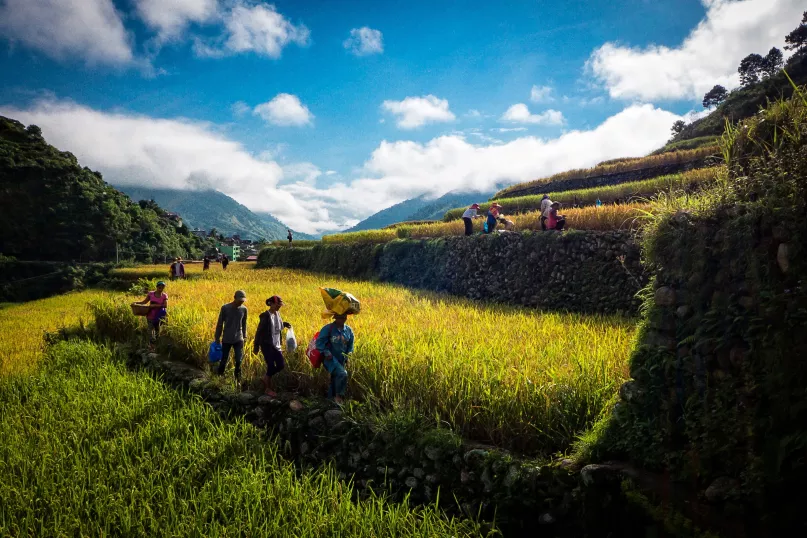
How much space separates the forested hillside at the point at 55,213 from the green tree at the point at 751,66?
260 ft

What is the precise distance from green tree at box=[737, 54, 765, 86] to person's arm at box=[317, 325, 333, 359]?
6934 cm

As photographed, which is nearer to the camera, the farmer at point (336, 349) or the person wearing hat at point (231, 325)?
the farmer at point (336, 349)

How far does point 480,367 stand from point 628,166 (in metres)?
25.4

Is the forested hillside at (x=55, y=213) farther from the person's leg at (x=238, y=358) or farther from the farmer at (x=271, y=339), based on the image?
the farmer at (x=271, y=339)

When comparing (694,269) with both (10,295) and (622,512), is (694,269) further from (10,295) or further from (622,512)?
(10,295)

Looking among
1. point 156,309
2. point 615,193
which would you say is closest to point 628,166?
point 615,193

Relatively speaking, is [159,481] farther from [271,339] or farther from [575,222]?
[575,222]

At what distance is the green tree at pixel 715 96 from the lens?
59.1m

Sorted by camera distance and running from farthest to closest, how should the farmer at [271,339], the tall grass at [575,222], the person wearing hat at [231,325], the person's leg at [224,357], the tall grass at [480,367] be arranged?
the tall grass at [575,222] < the person's leg at [224,357] < the person wearing hat at [231,325] < the farmer at [271,339] < the tall grass at [480,367]

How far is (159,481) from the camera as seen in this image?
391cm

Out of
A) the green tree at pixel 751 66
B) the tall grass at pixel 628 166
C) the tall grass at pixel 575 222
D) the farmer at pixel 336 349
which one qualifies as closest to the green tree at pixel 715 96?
the green tree at pixel 751 66

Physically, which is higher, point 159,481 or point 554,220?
point 554,220

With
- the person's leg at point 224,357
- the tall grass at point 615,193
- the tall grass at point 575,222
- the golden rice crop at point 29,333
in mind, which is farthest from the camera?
the tall grass at point 615,193

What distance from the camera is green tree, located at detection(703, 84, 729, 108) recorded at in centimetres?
5906
